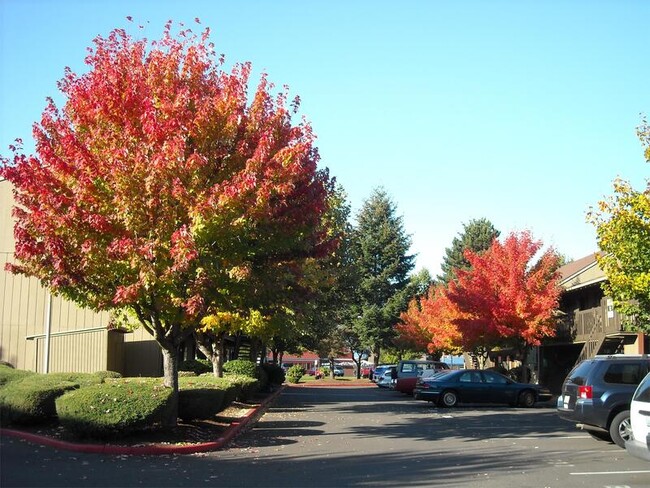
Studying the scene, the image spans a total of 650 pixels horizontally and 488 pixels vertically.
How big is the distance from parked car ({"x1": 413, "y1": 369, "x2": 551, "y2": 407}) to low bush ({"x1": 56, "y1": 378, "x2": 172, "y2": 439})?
14438 millimetres

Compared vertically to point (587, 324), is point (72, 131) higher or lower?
higher

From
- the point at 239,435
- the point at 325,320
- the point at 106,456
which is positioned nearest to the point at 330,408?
the point at 239,435

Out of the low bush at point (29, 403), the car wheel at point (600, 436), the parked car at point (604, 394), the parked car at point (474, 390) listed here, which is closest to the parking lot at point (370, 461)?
the car wheel at point (600, 436)

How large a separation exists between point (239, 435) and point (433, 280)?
60376 millimetres

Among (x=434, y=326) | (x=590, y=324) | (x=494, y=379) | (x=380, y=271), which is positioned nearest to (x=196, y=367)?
(x=494, y=379)

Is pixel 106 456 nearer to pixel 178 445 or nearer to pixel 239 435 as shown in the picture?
pixel 178 445

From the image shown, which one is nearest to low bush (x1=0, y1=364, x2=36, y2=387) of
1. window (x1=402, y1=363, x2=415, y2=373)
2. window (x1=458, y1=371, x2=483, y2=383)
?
window (x1=458, y1=371, x2=483, y2=383)

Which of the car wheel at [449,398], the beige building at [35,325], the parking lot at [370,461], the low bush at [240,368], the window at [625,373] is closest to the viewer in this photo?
the parking lot at [370,461]

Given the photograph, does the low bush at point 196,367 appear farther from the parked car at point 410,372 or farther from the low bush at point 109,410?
the low bush at point 109,410

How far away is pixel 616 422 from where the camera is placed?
44.2ft

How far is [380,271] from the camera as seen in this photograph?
66.6 metres

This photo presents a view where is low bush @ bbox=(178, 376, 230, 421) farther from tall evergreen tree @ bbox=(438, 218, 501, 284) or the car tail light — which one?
tall evergreen tree @ bbox=(438, 218, 501, 284)

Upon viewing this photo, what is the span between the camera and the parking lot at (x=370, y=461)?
9695mm

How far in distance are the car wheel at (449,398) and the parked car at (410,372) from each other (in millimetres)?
7681
